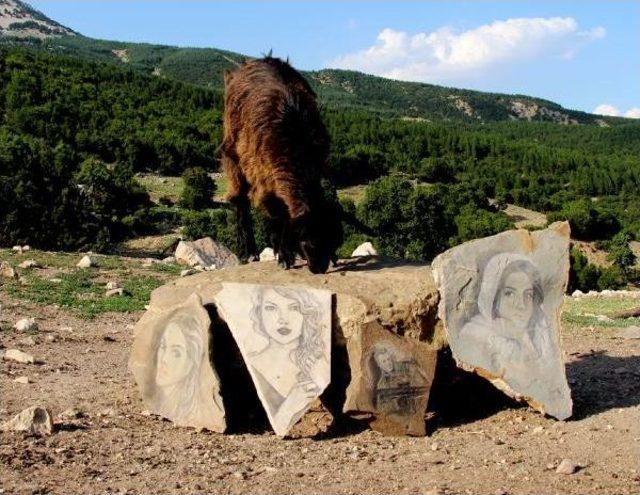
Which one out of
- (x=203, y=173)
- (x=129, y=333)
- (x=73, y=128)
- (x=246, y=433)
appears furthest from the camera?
(x=73, y=128)

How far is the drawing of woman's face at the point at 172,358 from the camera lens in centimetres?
595

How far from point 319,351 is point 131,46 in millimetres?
196145

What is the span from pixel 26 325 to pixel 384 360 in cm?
540

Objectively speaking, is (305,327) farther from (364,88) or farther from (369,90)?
(364,88)

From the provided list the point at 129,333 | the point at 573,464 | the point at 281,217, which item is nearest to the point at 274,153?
the point at 281,217

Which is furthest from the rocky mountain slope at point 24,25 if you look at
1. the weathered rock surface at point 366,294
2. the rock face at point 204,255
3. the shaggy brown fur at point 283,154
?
the weathered rock surface at point 366,294

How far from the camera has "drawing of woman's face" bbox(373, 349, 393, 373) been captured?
18.9ft

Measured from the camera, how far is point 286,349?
580 centimetres

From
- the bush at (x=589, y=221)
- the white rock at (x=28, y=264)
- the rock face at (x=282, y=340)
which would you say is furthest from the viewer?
the bush at (x=589, y=221)

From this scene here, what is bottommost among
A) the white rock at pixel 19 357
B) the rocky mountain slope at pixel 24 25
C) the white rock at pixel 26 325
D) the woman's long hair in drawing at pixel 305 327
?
the white rock at pixel 19 357

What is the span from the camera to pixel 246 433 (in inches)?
227


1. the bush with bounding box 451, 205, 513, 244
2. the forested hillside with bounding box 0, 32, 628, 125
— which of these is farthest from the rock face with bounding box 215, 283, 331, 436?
the forested hillside with bounding box 0, 32, 628, 125

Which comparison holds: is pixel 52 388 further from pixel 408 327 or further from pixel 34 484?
pixel 408 327

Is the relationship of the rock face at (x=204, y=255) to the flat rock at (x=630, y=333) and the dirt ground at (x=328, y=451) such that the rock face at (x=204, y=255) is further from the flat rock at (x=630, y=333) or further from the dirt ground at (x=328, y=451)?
the dirt ground at (x=328, y=451)
